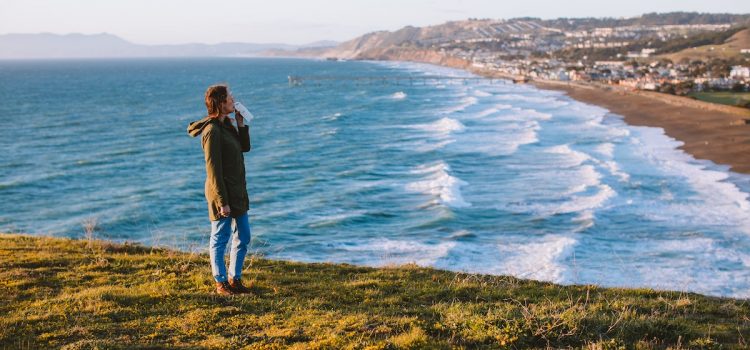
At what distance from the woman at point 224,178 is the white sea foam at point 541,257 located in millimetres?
9617

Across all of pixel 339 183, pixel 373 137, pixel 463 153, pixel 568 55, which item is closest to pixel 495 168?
pixel 463 153

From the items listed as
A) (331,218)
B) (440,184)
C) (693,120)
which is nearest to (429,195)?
(440,184)

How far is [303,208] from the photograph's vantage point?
23938 mm

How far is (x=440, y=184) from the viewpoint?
2736 centimetres

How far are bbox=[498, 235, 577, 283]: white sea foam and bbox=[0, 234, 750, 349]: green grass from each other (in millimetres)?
7131

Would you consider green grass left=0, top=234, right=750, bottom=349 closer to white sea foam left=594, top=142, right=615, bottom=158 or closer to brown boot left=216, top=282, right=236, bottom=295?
brown boot left=216, top=282, right=236, bottom=295

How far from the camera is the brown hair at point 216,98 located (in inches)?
250

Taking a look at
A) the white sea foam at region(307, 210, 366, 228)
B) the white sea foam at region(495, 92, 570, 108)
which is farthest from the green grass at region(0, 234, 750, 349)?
the white sea foam at region(495, 92, 570, 108)

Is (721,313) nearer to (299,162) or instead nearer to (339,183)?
(339,183)

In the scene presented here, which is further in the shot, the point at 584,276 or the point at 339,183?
the point at 339,183

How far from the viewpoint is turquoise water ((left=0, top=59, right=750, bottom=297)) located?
57.1 feet

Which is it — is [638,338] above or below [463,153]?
above

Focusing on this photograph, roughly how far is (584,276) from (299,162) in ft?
69.9

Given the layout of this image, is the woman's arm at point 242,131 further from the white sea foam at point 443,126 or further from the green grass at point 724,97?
the green grass at point 724,97
